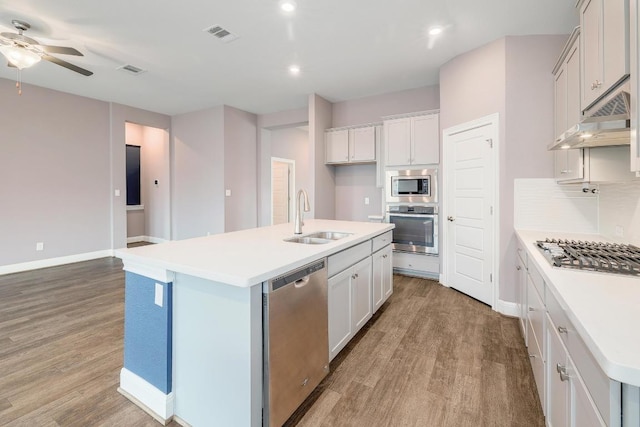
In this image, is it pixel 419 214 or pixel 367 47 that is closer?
pixel 367 47

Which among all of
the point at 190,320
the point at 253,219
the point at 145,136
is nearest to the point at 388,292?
the point at 190,320

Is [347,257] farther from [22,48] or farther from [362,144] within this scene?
[22,48]

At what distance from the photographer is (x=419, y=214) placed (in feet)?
14.3

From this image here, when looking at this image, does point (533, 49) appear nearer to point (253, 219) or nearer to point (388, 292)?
point (388, 292)

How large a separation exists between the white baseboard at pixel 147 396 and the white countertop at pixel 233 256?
2.42 feet

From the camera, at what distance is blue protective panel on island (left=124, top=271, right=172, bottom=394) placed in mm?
1642

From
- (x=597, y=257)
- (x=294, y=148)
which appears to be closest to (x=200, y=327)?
(x=597, y=257)

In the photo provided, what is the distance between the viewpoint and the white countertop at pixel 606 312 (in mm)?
706

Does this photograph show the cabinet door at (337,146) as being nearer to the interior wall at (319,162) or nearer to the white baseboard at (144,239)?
the interior wall at (319,162)

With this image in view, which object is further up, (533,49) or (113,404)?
(533,49)

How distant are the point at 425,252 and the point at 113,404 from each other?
3.86 m

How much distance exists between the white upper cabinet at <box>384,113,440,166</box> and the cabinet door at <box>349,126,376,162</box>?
1.10 ft

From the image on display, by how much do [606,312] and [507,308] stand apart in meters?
2.47

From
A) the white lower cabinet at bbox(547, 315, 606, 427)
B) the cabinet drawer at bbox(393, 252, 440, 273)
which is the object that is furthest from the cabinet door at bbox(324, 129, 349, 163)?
the white lower cabinet at bbox(547, 315, 606, 427)
